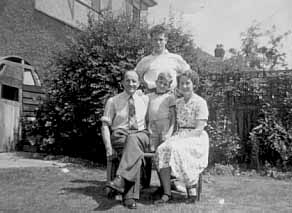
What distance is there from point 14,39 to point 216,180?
778 cm

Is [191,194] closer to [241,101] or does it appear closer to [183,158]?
[183,158]

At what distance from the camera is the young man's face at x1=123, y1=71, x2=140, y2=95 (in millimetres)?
4570

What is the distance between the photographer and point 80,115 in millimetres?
7527

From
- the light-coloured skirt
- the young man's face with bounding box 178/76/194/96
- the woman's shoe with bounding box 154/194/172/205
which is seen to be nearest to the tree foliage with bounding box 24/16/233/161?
the young man's face with bounding box 178/76/194/96

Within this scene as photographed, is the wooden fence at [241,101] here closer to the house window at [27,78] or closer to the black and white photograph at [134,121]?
the black and white photograph at [134,121]

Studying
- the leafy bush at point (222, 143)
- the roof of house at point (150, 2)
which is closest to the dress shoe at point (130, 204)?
the leafy bush at point (222, 143)

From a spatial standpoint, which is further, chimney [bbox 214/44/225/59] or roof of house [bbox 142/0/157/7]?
chimney [bbox 214/44/225/59]

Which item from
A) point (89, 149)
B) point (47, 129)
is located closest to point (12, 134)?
point (47, 129)

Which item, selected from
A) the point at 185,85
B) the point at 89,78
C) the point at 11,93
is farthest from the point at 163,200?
the point at 11,93

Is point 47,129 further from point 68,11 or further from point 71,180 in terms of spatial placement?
point 68,11

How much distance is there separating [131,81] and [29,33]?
8290mm

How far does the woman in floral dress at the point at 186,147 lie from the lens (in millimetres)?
4215

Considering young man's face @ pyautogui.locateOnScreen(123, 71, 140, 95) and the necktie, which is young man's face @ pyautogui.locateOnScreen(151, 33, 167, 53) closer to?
young man's face @ pyautogui.locateOnScreen(123, 71, 140, 95)

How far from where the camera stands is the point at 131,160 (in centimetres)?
415
